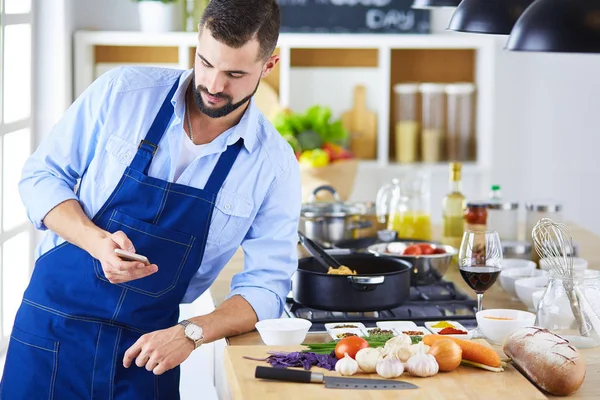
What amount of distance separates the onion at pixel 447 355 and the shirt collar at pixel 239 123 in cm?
75

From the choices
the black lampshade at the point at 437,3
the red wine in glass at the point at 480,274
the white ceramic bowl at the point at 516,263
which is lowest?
the white ceramic bowl at the point at 516,263

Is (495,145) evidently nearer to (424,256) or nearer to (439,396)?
(424,256)

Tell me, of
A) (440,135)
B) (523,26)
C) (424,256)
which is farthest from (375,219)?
(440,135)

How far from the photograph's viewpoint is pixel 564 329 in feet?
6.83

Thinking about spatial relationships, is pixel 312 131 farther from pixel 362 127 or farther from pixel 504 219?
pixel 504 219

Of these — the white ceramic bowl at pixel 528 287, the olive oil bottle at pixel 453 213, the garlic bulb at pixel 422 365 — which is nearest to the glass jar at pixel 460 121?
the olive oil bottle at pixel 453 213

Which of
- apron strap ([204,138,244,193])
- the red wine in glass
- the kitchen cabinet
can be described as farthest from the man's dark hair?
the kitchen cabinet

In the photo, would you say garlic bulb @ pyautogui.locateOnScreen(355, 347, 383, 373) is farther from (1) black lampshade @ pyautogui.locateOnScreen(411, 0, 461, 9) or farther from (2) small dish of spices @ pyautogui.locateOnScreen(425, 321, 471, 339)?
(1) black lampshade @ pyautogui.locateOnScreen(411, 0, 461, 9)

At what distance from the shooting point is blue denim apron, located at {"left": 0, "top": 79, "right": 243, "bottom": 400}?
224cm

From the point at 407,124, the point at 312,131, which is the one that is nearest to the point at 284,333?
the point at 312,131

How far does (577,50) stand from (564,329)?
0.64m

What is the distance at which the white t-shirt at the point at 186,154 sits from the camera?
7.64ft

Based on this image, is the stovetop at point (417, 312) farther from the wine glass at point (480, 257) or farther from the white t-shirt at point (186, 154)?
the white t-shirt at point (186, 154)

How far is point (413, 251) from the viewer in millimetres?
2820
